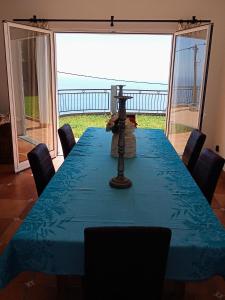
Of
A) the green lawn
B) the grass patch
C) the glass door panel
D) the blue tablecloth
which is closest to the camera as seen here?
the blue tablecloth

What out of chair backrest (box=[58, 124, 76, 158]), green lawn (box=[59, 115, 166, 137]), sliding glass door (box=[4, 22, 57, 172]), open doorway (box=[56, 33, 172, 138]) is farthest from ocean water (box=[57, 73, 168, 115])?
chair backrest (box=[58, 124, 76, 158])

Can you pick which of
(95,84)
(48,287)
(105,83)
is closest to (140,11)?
(48,287)

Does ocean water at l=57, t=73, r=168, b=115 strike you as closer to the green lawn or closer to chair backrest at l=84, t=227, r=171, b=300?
the green lawn

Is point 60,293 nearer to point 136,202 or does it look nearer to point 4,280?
point 4,280

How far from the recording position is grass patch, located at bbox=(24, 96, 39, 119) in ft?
14.0

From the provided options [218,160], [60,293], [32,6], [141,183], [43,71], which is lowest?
[60,293]

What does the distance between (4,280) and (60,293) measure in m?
0.66

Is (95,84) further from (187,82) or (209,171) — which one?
(209,171)

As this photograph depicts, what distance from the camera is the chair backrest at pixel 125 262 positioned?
1018 mm

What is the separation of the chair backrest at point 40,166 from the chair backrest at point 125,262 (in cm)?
94

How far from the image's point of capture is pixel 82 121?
27.7ft

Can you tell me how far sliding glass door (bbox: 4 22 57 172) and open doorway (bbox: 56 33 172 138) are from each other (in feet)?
10.3

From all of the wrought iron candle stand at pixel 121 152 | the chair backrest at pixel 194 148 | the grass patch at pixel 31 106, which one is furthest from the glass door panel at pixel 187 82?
the wrought iron candle stand at pixel 121 152

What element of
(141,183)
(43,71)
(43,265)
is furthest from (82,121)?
(43,265)
